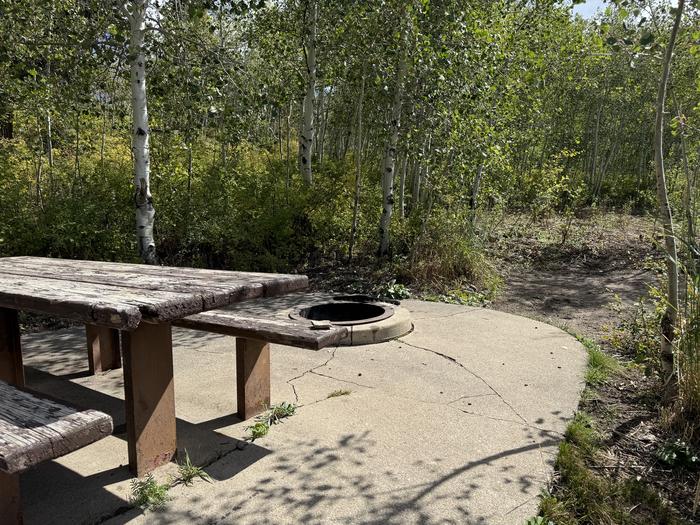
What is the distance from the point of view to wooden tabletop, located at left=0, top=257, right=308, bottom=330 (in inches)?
80.9

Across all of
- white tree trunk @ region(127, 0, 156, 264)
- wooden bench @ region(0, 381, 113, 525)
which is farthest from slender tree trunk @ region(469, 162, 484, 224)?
wooden bench @ region(0, 381, 113, 525)

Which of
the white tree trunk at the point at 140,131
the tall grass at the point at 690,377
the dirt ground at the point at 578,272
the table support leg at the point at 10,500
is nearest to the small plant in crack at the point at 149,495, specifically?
the table support leg at the point at 10,500

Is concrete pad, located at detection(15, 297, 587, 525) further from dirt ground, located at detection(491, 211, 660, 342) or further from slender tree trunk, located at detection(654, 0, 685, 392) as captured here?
dirt ground, located at detection(491, 211, 660, 342)

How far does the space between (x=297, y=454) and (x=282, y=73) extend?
28.6ft

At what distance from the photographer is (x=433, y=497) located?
2428 mm

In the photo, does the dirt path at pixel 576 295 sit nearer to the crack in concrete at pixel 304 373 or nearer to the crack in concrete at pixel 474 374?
the crack in concrete at pixel 474 374

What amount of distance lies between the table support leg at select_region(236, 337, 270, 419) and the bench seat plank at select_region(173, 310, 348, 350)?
0.14 metres

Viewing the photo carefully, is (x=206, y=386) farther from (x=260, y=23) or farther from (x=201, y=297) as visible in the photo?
(x=260, y=23)

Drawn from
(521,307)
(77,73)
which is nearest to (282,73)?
(77,73)

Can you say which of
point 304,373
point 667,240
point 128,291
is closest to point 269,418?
point 304,373

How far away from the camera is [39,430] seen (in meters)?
1.75

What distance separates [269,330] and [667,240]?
8.26 feet

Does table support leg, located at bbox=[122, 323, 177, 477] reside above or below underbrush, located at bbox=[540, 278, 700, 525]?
above

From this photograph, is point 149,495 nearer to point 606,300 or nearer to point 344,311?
point 344,311
